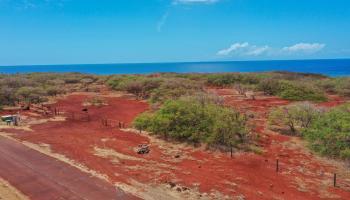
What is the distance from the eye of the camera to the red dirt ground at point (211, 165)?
14591 mm

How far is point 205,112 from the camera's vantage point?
22.8 meters

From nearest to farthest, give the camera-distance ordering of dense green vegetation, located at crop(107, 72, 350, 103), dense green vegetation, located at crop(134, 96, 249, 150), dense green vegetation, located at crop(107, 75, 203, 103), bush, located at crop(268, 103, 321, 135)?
dense green vegetation, located at crop(134, 96, 249, 150) < bush, located at crop(268, 103, 321, 135) < dense green vegetation, located at crop(107, 75, 203, 103) < dense green vegetation, located at crop(107, 72, 350, 103)

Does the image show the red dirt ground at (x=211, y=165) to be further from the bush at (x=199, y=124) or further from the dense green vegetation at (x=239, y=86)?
Result: the dense green vegetation at (x=239, y=86)

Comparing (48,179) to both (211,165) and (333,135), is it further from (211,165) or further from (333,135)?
(333,135)

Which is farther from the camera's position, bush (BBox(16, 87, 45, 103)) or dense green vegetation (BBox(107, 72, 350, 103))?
bush (BBox(16, 87, 45, 103))

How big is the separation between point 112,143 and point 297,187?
38.6 feet

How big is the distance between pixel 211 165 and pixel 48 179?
7.94 m

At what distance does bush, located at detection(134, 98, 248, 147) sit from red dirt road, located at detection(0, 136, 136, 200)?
800 centimetres

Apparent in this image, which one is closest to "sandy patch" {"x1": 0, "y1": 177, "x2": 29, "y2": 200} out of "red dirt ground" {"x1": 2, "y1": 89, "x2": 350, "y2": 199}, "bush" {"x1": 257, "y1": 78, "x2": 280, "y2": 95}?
"red dirt ground" {"x1": 2, "y1": 89, "x2": 350, "y2": 199}

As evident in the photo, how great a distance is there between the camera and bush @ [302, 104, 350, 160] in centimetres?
1809

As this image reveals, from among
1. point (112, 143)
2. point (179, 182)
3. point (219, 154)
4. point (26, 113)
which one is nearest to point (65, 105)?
point (26, 113)

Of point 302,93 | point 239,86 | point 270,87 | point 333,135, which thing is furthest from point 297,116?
point 239,86

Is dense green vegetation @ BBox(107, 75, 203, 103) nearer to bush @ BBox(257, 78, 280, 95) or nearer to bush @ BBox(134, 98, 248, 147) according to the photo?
bush @ BBox(257, 78, 280, 95)

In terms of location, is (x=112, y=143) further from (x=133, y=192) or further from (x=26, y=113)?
(x=26, y=113)
